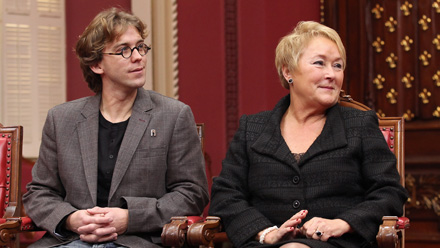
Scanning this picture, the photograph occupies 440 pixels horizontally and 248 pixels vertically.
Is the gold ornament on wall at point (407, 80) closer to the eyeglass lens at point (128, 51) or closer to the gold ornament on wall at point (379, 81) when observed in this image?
the gold ornament on wall at point (379, 81)

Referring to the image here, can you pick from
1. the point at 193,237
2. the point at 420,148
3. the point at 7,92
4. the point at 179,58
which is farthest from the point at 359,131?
the point at 7,92

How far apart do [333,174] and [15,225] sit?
1371mm

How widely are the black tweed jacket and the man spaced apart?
10.1 inches

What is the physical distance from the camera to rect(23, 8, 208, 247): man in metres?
3.16

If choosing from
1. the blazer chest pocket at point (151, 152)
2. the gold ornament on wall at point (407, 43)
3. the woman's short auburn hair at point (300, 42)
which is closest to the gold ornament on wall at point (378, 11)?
the gold ornament on wall at point (407, 43)

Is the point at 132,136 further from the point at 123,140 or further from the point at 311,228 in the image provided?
the point at 311,228

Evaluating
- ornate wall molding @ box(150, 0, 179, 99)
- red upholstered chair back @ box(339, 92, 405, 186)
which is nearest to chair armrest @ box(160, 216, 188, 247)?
red upholstered chair back @ box(339, 92, 405, 186)

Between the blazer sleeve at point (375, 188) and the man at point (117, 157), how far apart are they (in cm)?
76

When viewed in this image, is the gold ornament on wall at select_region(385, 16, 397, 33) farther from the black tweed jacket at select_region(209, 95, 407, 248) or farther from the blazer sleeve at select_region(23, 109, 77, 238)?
the blazer sleeve at select_region(23, 109, 77, 238)

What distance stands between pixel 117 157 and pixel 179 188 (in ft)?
1.00

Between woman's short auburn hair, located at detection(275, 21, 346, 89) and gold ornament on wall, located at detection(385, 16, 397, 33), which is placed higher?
gold ornament on wall, located at detection(385, 16, 397, 33)

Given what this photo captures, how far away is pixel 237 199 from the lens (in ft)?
10.2

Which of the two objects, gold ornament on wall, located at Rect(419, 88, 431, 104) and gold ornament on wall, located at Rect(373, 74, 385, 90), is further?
gold ornament on wall, located at Rect(373, 74, 385, 90)

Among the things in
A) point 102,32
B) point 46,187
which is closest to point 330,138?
point 102,32
